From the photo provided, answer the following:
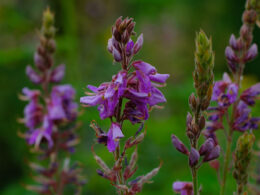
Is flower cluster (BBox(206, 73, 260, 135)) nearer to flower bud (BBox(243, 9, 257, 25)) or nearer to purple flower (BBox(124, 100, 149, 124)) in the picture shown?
Result: flower bud (BBox(243, 9, 257, 25))

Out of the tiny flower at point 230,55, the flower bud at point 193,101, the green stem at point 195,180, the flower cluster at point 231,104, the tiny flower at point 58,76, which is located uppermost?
the tiny flower at point 58,76

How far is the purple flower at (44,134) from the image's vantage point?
2.52 m

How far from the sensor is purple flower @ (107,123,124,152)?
4.62 ft

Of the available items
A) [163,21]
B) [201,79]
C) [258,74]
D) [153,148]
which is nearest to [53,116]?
[201,79]

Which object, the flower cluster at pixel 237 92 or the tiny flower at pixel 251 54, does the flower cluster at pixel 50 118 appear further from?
the tiny flower at pixel 251 54

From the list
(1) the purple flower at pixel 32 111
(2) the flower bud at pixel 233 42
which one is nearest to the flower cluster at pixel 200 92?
(2) the flower bud at pixel 233 42

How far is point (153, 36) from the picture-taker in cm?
1061

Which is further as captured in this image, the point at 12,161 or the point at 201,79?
the point at 12,161

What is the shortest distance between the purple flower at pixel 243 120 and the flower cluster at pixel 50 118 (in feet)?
3.49

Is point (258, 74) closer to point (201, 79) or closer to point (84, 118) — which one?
point (84, 118)

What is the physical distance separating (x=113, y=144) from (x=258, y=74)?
338 inches

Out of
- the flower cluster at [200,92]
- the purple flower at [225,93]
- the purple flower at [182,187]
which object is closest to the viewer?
the flower cluster at [200,92]

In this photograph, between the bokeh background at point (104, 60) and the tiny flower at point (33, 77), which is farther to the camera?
the bokeh background at point (104, 60)

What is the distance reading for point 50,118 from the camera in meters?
2.54
